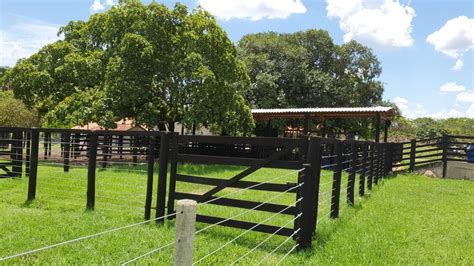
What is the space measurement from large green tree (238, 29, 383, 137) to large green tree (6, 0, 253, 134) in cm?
993

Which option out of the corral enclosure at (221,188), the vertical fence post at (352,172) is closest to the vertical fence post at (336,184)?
the corral enclosure at (221,188)

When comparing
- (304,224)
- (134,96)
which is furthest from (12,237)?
(134,96)

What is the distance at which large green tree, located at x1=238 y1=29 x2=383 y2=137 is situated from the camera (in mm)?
29219

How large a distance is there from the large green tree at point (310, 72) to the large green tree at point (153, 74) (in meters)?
9.93

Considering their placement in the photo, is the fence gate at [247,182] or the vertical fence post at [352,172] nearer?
the fence gate at [247,182]

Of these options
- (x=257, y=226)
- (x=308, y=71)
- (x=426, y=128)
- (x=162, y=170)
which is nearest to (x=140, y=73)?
(x=162, y=170)

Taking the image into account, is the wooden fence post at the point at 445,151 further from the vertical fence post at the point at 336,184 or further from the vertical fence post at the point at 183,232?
the vertical fence post at the point at 183,232

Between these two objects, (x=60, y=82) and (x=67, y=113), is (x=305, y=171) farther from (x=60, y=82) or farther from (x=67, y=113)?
(x=60, y=82)

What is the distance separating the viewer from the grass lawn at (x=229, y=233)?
14.9ft

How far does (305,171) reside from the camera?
4891mm

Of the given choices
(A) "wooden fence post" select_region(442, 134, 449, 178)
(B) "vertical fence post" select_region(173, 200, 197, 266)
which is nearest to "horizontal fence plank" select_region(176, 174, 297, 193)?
(B) "vertical fence post" select_region(173, 200, 197, 266)

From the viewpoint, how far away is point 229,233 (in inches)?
216

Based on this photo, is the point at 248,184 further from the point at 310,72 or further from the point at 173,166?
the point at 310,72

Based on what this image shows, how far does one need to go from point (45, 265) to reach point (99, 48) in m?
18.6
